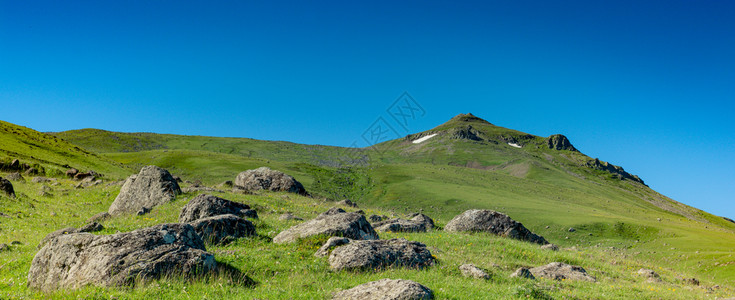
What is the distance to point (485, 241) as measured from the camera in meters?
24.9

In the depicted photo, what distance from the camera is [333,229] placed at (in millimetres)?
18953

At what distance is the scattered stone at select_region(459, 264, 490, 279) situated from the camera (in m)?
15.1

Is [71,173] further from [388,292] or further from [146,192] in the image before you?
[388,292]

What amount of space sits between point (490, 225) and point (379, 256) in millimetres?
17787

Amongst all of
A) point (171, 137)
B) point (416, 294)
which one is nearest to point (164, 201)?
point (416, 294)

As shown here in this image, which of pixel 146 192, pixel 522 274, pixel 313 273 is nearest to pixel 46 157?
pixel 146 192

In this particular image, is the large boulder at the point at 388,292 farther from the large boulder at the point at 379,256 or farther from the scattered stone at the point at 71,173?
the scattered stone at the point at 71,173

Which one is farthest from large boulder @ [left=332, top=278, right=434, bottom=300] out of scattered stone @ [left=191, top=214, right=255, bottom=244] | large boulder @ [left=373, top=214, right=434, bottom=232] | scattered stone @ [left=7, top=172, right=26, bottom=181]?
scattered stone @ [left=7, top=172, right=26, bottom=181]

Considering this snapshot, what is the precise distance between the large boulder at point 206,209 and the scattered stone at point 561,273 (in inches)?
662

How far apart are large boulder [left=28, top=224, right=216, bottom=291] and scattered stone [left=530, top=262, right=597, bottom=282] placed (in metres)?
13.9

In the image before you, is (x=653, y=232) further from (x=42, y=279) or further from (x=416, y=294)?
(x=42, y=279)

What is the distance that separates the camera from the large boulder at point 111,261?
1109 centimetres

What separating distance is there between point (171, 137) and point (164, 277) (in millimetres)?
201717

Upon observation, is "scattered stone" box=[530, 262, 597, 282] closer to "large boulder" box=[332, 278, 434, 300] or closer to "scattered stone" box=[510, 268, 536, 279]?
"scattered stone" box=[510, 268, 536, 279]
